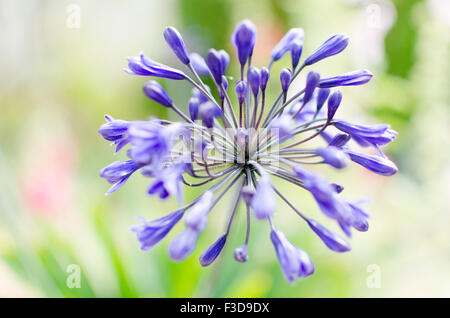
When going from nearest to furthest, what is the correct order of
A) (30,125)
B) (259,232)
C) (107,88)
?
(259,232), (30,125), (107,88)

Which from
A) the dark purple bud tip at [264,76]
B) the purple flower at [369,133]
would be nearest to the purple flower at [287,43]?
the dark purple bud tip at [264,76]

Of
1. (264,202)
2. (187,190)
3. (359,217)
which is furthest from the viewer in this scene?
(187,190)

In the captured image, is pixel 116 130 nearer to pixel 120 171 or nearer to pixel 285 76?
pixel 120 171

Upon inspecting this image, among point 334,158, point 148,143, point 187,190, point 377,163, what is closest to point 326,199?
point 334,158

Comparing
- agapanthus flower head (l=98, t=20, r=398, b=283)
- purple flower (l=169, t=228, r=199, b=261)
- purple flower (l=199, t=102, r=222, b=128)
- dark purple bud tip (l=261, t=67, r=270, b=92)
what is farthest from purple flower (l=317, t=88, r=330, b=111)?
purple flower (l=169, t=228, r=199, b=261)

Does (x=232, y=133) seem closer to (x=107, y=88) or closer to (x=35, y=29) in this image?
(x=107, y=88)
